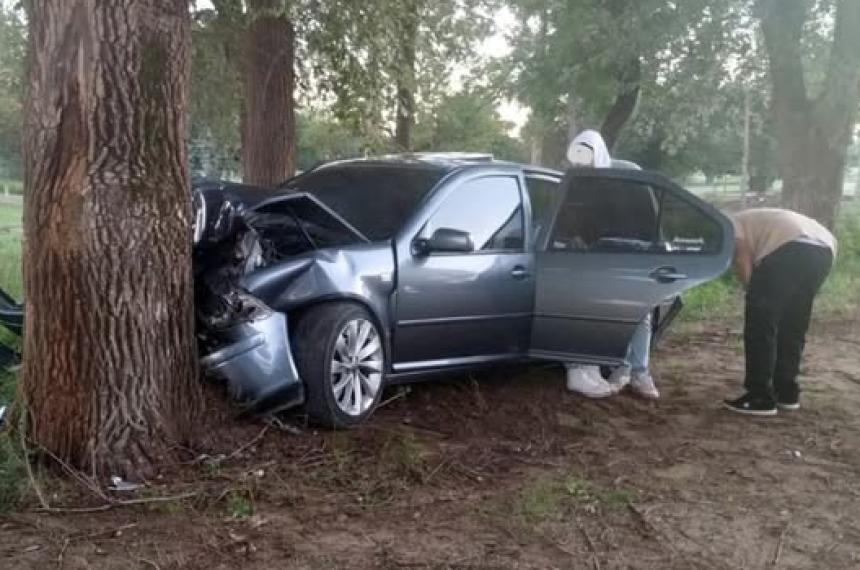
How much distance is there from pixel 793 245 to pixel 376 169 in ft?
9.28

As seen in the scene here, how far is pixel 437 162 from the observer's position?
6.75 meters

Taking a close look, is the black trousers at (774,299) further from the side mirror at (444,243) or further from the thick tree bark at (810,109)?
the thick tree bark at (810,109)

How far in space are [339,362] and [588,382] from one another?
210 cm

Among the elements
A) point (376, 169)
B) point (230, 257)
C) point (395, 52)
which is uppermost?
point (395, 52)

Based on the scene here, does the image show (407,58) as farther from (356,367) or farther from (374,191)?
(356,367)

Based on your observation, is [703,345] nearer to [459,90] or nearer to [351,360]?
[351,360]

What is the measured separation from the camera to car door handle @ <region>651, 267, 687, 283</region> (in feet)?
20.8

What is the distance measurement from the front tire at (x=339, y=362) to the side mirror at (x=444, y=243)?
2.09 feet

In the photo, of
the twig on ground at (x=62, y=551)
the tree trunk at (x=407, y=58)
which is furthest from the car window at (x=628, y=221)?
the tree trunk at (x=407, y=58)

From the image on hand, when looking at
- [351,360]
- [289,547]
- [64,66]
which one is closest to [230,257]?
[351,360]

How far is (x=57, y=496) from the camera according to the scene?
14.0 feet

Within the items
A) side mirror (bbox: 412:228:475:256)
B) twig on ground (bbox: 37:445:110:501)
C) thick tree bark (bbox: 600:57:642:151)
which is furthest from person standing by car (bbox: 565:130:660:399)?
thick tree bark (bbox: 600:57:642:151)

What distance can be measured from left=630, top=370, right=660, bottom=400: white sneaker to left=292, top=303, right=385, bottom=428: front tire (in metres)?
2.11

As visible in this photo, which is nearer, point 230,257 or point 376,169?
point 230,257
